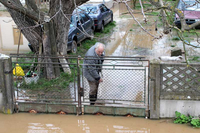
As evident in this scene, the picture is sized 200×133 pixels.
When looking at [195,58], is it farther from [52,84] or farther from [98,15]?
[98,15]

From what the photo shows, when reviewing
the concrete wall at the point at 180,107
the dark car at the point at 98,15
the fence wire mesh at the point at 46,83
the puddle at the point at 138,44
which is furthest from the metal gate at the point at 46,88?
the dark car at the point at 98,15

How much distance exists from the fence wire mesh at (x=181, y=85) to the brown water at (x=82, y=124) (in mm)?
657

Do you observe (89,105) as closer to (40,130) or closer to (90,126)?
(90,126)

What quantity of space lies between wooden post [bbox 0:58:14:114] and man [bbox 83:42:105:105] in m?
1.79

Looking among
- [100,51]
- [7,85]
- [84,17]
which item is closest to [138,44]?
[84,17]

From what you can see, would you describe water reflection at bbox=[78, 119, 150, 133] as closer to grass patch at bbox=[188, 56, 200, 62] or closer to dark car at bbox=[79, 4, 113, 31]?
grass patch at bbox=[188, 56, 200, 62]

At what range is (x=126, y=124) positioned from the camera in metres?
6.45

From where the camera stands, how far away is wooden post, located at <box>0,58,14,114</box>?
665 centimetres

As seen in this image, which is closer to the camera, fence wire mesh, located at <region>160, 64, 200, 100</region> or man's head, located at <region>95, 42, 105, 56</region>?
fence wire mesh, located at <region>160, 64, 200, 100</region>

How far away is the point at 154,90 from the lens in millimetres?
6312

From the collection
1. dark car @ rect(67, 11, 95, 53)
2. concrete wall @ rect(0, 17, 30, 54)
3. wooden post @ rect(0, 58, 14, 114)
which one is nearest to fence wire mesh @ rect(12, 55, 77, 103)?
wooden post @ rect(0, 58, 14, 114)

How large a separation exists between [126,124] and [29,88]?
3.16 meters

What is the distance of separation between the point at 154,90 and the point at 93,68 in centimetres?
149

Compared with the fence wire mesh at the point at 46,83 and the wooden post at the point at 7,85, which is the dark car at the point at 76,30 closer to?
the fence wire mesh at the point at 46,83
